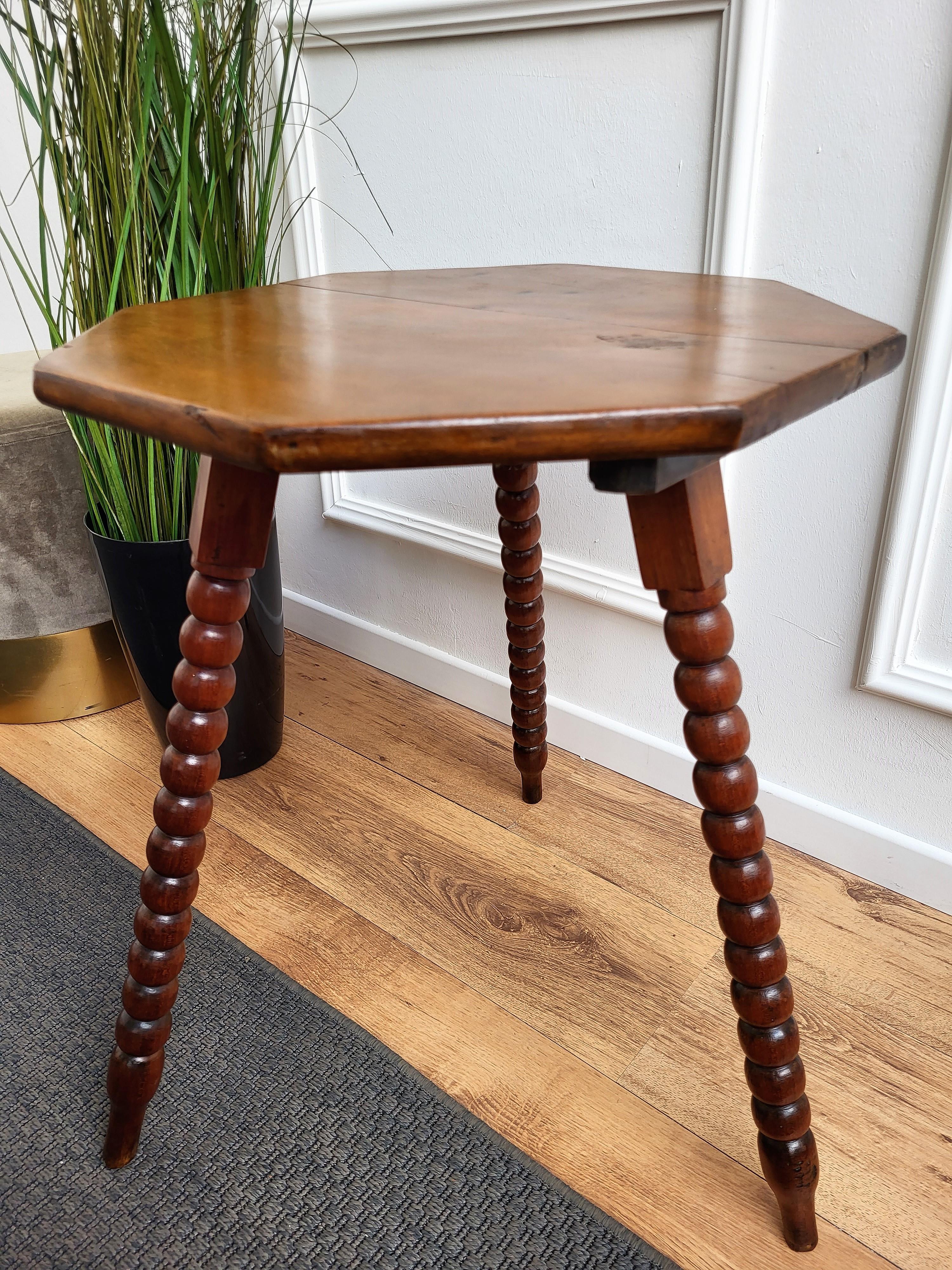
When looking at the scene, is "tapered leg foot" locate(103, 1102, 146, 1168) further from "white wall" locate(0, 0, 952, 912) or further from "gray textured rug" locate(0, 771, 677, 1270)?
"white wall" locate(0, 0, 952, 912)

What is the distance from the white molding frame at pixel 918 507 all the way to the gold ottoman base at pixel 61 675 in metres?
0.93

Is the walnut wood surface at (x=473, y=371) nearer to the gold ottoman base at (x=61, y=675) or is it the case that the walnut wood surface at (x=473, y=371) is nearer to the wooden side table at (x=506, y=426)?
the wooden side table at (x=506, y=426)

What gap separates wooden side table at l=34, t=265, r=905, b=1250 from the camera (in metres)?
0.41

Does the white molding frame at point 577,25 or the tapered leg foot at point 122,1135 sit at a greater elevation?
the white molding frame at point 577,25

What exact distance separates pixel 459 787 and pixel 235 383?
27.4 inches

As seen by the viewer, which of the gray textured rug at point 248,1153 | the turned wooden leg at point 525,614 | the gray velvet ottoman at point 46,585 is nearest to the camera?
the gray textured rug at point 248,1153

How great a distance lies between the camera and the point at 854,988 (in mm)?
821

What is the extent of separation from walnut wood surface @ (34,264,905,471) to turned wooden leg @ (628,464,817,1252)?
8cm

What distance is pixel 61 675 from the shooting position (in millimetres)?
1230

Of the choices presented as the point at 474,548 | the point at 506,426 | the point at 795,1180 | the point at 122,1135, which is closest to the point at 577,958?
the point at 795,1180

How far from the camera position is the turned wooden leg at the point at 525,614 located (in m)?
0.87

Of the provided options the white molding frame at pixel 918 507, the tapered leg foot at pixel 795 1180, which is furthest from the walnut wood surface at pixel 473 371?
the tapered leg foot at pixel 795 1180

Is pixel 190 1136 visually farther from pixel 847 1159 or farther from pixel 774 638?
pixel 774 638

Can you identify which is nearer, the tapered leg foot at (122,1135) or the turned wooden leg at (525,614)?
the tapered leg foot at (122,1135)
